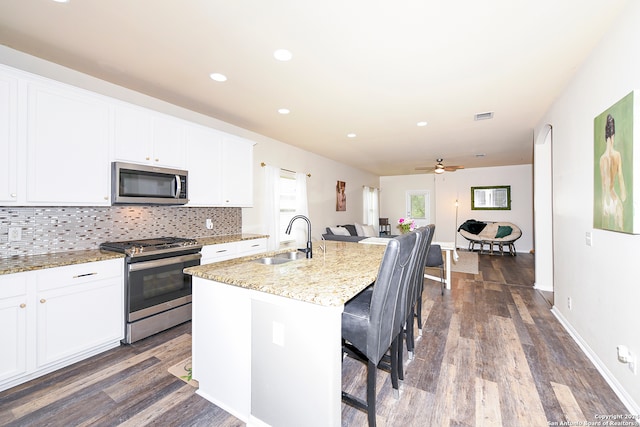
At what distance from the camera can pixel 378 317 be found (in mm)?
1464

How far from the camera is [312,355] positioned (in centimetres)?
135

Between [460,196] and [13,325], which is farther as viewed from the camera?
[460,196]

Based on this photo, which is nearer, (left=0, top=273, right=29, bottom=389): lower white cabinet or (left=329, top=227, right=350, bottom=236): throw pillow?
(left=0, top=273, right=29, bottom=389): lower white cabinet

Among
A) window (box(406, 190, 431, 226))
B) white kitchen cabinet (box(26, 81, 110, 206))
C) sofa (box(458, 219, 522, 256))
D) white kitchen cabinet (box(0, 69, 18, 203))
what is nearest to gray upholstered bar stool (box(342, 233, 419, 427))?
white kitchen cabinet (box(26, 81, 110, 206))

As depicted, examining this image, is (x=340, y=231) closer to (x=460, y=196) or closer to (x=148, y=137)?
(x=148, y=137)

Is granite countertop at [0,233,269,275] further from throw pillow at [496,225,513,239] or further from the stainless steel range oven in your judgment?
throw pillow at [496,225,513,239]

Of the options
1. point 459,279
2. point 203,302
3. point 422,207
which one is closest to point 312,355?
point 203,302

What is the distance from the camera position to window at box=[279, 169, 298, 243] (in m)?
5.09

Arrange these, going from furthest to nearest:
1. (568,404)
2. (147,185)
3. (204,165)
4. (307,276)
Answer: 1. (204,165)
2. (147,185)
3. (568,404)
4. (307,276)

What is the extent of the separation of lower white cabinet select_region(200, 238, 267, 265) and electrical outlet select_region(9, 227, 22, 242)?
4.72ft

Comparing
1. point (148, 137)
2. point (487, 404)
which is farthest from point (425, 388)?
point (148, 137)

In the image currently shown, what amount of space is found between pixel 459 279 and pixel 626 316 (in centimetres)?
318

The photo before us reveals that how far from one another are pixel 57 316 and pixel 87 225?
897 millimetres

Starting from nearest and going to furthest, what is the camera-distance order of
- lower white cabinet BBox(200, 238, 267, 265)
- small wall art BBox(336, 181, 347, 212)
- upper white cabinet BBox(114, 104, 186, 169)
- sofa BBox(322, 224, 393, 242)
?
upper white cabinet BBox(114, 104, 186, 169) < lower white cabinet BBox(200, 238, 267, 265) < sofa BBox(322, 224, 393, 242) < small wall art BBox(336, 181, 347, 212)
